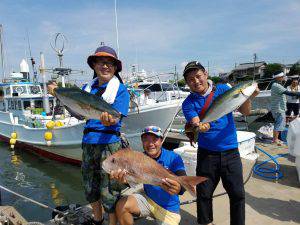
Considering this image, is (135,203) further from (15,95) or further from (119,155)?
(15,95)

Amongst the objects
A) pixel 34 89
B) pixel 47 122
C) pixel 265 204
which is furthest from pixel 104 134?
pixel 34 89

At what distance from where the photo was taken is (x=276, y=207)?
408 centimetres

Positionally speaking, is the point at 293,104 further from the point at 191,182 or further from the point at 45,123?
the point at 45,123

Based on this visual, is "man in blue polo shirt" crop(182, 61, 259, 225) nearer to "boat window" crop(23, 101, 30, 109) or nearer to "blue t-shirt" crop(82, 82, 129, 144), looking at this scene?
"blue t-shirt" crop(82, 82, 129, 144)

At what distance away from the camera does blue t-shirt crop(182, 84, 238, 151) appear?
2.92m

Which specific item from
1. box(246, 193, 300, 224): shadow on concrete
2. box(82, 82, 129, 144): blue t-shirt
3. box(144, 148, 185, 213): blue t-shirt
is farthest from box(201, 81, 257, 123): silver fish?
box(246, 193, 300, 224): shadow on concrete

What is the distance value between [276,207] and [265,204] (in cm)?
16

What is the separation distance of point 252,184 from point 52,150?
9.18 metres

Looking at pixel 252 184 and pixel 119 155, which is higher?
pixel 119 155

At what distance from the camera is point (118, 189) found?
117 inches

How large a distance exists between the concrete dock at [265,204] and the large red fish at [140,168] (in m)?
1.47

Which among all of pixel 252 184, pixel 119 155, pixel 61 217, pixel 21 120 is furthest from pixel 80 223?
pixel 21 120

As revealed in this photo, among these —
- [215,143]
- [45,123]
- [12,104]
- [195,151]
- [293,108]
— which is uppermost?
[215,143]

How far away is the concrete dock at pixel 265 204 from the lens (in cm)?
375
